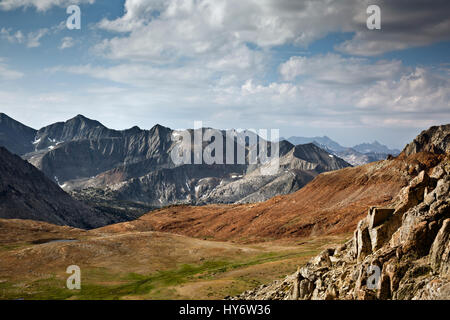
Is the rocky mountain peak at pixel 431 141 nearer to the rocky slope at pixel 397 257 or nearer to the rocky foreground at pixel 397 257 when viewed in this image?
the rocky foreground at pixel 397 257

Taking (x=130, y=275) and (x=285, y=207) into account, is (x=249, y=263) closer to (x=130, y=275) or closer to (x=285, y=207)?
(x=130, y=275)

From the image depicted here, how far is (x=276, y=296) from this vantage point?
3784 centimetres

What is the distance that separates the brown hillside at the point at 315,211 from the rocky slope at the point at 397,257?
265ft

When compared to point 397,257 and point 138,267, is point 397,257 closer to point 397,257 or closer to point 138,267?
point 397,257

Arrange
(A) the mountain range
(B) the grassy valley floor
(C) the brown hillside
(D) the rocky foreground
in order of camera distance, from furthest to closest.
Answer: (C) the brown hillside → (B) the grassy valley floor → (A) the mountain range → (D) the rocky foreground

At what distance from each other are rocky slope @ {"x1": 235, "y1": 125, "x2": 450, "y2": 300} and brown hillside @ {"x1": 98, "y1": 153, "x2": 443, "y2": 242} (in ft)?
265

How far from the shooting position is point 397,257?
26.6 meters

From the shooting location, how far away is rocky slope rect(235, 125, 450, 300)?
80.8ft

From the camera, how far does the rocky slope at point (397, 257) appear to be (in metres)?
24.6

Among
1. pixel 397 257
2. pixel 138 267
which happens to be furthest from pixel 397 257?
pixel 138 267

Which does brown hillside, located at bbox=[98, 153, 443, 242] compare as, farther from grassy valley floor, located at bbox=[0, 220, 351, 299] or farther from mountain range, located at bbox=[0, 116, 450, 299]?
grassy valley floor, located at bbox=[0, 220, 351, 299]

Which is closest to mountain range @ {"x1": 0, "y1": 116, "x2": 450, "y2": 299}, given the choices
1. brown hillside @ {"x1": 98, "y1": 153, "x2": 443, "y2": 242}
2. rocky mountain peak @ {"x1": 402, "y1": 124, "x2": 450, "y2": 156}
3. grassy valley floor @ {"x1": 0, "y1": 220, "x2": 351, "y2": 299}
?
grassy valley floor @ {"x1": 0, "y1": 220, "x2": 351, "y2": 299}

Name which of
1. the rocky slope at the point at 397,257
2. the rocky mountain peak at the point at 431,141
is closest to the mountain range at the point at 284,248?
the rocky slope at the point at 397,257
